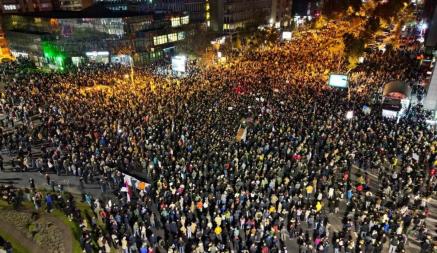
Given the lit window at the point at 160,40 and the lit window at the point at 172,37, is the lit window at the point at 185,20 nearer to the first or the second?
the lit window at the point at 172,37

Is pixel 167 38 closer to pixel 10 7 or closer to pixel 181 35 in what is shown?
pixel 181 35

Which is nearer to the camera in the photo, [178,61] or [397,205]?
[397,205]

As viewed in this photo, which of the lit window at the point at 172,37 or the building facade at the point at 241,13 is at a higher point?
the building facade at the point at 241,13

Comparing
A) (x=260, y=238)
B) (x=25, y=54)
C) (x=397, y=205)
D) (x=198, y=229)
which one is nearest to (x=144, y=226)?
(x=198, y=229)

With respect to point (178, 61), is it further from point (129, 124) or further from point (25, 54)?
point (25, 54)

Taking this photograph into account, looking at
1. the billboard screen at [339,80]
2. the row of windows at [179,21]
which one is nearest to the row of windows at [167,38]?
the row of windows at [179,21]

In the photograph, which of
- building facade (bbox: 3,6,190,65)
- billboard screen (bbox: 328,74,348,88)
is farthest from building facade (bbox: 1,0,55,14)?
billboard screen (bbox: 328,74,348,88)
